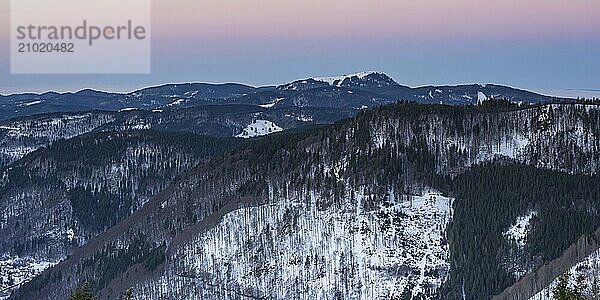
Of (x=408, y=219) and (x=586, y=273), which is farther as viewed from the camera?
(x=408, y=219)

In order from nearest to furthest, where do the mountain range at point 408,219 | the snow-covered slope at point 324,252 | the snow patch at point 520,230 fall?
the mountain range at point 408,219, the snow patch at point 520,230, the snow-covered slope at point 324,252

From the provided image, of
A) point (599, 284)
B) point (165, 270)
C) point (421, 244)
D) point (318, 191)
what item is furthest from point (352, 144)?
point (599, 284)

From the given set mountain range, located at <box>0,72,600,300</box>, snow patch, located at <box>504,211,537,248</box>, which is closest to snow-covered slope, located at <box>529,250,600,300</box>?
mountain range, located at <box>0,72,600,300</box>

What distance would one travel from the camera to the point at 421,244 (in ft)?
551

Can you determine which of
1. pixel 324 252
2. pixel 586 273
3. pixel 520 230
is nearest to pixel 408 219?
pixel 324 252

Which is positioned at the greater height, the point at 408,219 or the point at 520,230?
the point at 408,219

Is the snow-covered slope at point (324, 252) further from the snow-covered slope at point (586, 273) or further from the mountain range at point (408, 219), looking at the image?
the snow-covered slope at point (586, 273)

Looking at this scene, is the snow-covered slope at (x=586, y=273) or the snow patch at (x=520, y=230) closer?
the snow-covered slope at (x=586, y=273)

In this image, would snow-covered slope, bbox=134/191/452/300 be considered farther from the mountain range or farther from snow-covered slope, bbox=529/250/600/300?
snow-covered slope, bbox=529/250/600/300

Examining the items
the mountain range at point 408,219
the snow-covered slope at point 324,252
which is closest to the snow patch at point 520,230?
the mountain range at point 408,219

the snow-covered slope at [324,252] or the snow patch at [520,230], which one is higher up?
the snow patch at [520,230]

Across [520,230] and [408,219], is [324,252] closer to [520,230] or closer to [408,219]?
[408,219]

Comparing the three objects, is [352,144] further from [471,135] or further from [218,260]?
[218,260]

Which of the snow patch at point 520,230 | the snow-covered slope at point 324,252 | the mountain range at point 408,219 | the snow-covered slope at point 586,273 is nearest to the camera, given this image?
the snow-covered slope at point 586,273
